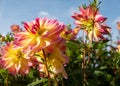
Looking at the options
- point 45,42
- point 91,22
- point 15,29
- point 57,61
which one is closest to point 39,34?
point 45,42

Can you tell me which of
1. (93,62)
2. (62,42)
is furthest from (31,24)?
(93,62)

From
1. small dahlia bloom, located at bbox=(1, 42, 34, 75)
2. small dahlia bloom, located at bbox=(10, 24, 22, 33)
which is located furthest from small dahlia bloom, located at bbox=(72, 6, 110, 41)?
small dahlia bloom, located at bbox=(10, 24, 22, 33)

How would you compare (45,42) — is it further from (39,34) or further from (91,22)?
(91,22)

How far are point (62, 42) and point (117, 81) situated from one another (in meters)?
2.57

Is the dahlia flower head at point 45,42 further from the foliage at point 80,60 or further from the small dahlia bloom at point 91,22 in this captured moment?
the small dahlia bloom at point 91,22

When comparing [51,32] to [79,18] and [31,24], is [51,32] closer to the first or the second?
[31,24]

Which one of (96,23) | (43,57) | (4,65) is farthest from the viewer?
(96,23)

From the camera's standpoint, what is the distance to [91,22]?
373 centimetres

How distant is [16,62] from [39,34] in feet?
1.51

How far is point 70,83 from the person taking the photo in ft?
A: 15.1

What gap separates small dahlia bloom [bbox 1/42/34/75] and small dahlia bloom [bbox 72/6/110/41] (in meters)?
0.88

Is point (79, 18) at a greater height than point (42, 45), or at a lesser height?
greater

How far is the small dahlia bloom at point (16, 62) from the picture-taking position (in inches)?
115

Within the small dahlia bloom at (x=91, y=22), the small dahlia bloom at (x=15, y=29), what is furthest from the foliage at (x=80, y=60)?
the small dahlia bloom at (x=15, y=29)
